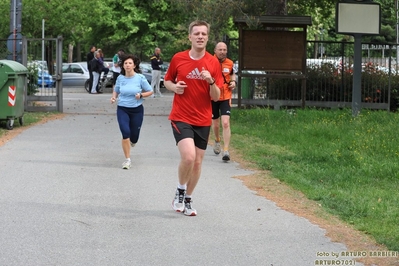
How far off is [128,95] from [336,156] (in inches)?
131

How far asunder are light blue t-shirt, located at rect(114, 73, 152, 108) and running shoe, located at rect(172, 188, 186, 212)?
3.75 m

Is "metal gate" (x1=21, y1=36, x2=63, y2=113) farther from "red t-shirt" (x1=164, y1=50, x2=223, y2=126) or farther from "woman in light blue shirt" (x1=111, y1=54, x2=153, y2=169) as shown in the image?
"red t-shirt" (x1=164, y1=50, x2=223, y2=126)

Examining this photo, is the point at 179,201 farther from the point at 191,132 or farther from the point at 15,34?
the point at 15,34

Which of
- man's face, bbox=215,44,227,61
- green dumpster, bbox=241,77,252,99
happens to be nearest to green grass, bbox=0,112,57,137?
green dumpster, bbox=241,77,252,99

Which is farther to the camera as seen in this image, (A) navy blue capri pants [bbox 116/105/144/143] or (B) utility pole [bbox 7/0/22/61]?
(B) utility pole [bbox 7/0/22/61]

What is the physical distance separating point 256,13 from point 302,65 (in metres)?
3.32

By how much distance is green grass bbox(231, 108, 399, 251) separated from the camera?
29.3ft

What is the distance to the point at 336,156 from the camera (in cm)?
1311

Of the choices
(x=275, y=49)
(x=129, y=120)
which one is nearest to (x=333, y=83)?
(x=275, y=49)

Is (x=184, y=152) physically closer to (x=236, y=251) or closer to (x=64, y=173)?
(x=236, y=251)

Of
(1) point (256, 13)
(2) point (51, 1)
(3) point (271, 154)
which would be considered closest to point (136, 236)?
(3) point (271, 154)

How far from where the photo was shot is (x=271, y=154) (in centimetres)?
1382

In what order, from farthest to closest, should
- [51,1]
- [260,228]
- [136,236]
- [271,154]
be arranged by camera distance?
[51,1] < [271,154] < [260,228] < [136,236]

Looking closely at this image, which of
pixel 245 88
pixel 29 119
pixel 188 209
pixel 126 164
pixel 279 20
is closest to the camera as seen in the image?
pixel 188 209
